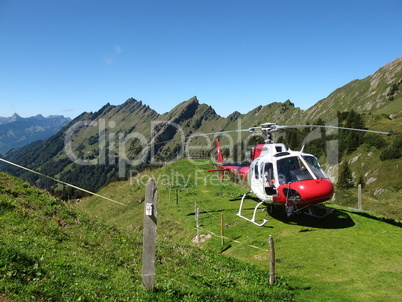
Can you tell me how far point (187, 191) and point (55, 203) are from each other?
17.4 meters

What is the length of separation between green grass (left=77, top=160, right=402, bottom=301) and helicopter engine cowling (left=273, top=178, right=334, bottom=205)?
71.3 inches

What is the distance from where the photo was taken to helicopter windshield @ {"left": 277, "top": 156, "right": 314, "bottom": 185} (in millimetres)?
13625

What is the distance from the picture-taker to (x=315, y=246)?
39.4ft

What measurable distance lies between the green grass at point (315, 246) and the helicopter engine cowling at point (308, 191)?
1811 mm

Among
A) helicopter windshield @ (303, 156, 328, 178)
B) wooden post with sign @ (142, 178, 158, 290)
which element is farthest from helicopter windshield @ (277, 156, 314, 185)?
wooden post with sign @ (142, 178, 158, 290)

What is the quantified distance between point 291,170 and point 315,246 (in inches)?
149

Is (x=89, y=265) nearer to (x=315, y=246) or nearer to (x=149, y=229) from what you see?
(x=149, y=229)

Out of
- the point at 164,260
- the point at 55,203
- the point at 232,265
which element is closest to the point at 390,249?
the point at 232,265

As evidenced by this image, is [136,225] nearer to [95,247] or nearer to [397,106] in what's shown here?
[95,247]

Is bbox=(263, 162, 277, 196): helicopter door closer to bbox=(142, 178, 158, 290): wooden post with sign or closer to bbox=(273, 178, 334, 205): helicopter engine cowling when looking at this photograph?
bbox=(273, 178, 334, 205): helicopter engine cowling

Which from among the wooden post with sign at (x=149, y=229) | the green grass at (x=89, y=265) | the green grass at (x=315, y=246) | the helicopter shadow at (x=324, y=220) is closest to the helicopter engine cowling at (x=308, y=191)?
the green grass at (x=315, y=246)

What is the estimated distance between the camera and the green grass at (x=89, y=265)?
5.88 m

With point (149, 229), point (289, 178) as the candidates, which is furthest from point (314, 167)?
point (149, 229)

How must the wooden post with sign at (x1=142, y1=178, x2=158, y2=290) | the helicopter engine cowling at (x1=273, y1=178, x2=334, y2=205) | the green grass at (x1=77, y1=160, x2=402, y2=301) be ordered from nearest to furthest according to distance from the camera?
the wooden post with sign at (x1=142, y1=178, x2=158, y2=290) < the green grass at (x1=77, y1=160, x2=402, y2=301) < the helicopter engine cowling at (x1=273, y1=178, x2=334, y2=205)
